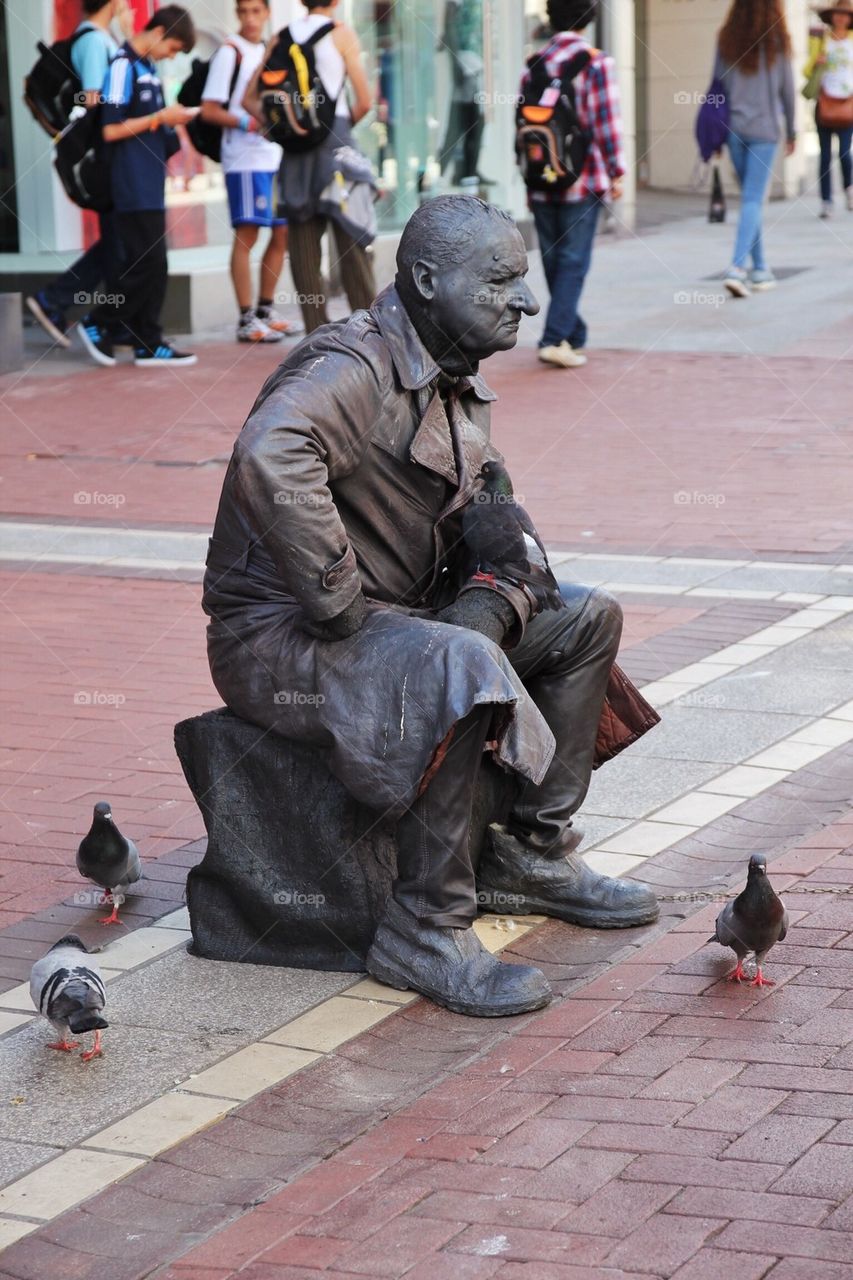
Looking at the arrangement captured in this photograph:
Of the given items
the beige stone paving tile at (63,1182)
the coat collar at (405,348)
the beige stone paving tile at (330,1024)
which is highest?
the coat collar at (405,348)

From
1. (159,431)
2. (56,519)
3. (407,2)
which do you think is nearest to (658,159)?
(407,2)

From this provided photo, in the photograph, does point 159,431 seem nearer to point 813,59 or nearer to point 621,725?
point 621,725

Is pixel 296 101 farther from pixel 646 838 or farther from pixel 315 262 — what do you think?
pixel 646 838

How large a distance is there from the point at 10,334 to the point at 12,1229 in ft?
32.4

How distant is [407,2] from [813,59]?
527 cm

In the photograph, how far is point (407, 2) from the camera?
17.5 meters

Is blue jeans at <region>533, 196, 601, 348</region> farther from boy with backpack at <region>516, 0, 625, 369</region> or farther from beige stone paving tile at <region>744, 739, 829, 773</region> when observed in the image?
beige stone paving tile at <region>744, 739, 829, 773</region>

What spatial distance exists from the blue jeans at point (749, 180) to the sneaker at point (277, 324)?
3359 millimetres

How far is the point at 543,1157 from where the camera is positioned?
3.30 m

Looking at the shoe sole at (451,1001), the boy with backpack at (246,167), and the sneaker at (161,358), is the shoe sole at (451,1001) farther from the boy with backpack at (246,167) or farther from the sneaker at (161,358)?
the boy with backpack at (246,167)

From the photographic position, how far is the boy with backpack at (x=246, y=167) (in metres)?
12.9

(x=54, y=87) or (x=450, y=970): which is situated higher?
(x=54, y=87)

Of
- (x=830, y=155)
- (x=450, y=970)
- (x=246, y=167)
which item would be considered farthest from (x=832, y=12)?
(x=450, y=970)

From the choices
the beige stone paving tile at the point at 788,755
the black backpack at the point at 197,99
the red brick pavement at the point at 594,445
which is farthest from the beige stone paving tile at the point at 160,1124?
the black backpack at the point at 197,99
